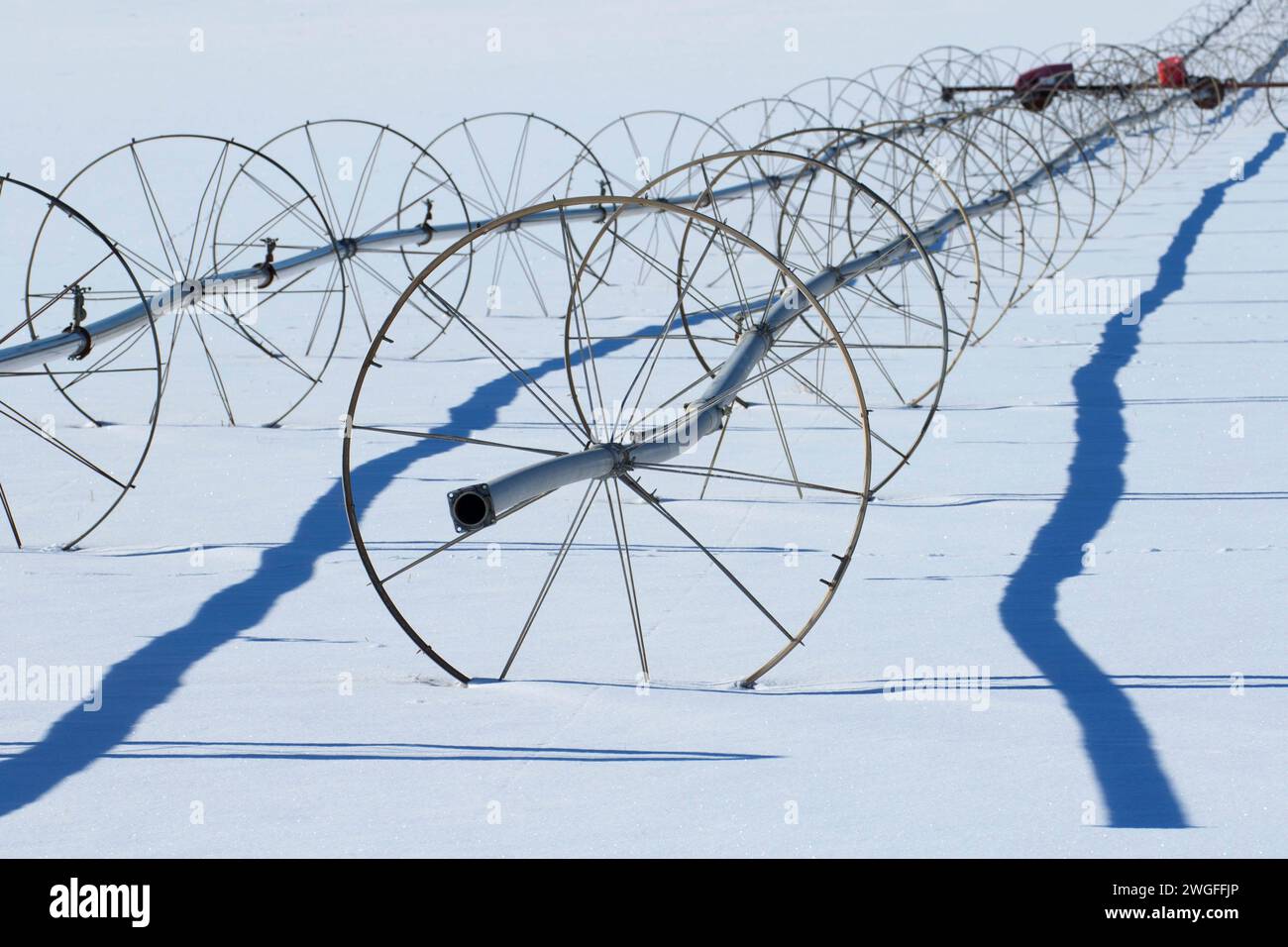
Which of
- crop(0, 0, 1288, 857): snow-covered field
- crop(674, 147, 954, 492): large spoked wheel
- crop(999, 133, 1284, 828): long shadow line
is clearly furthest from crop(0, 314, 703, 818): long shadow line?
crop(999, 133, 1284, 828): long shadow line

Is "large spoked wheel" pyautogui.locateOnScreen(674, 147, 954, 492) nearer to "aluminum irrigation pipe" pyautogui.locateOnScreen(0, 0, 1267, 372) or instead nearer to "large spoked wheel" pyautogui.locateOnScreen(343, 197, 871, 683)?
"large spoked wheel" pyautogui.locateOnScreen(343, 197, 871, 683)

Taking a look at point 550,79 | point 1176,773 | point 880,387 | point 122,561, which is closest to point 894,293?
point 880,387

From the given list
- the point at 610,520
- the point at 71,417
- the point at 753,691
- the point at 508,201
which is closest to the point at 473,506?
the point at 753,691

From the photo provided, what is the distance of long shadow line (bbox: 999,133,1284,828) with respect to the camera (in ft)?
15.7

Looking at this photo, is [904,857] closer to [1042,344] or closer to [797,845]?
[797,845]

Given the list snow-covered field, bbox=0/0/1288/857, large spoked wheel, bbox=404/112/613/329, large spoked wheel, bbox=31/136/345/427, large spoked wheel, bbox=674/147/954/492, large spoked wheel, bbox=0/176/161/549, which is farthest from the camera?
large spoked wheel, bbox=404/112/613/329

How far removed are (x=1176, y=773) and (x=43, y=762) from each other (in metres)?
3.73

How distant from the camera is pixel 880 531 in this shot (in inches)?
322

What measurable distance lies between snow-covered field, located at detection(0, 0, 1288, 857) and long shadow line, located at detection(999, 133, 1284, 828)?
0.07ft

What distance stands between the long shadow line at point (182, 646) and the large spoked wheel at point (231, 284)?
4.02 ft

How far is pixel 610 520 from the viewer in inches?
339

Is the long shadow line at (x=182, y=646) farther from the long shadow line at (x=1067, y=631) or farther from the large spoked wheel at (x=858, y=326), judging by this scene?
the long shadow line at (x=1067, y=631)

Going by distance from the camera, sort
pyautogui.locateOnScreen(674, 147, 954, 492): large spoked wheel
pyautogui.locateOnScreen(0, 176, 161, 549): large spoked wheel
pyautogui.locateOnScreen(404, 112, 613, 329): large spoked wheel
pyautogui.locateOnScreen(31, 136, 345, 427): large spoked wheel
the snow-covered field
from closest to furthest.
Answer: the snow-covered field < pyautogui.locateOnScreen(0, 176, 161, 549): large spoked wheel < pyautogui.locateOnScreen(674, 147, 954, 492): large spoked wheel < pyautogui.locateOnScreen(31, 136, 345, 427): large spoked wheel < pyautogui.locateOnScreen(404, 112, 613, 329): large spoked wheel

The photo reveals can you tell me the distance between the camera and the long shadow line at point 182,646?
16.8 ft
